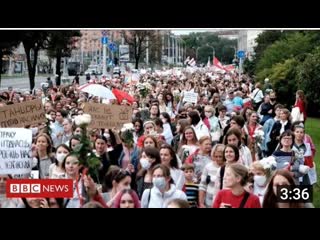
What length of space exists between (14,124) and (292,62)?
2.97 metres

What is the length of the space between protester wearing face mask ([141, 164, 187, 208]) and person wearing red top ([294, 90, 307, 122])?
5.01 ft

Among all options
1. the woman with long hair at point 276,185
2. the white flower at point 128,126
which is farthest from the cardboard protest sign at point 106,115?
the woman with long hair at point 276,185

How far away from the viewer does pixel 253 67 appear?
13.0 m

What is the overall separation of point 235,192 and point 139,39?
190 centimetres

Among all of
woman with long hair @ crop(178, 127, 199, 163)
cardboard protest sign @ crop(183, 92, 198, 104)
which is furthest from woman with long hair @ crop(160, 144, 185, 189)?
cardboard protest sign @ crop(183, 92, 198, 104)

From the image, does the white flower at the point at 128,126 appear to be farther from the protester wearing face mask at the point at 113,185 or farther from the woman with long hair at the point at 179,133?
the protester wearing face mask at the point at 113,185

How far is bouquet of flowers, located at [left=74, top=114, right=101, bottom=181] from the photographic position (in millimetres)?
11867

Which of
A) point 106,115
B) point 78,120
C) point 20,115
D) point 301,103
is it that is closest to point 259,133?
point 301,103

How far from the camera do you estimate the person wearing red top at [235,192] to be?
11.3 meters

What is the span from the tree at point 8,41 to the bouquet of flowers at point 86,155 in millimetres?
977

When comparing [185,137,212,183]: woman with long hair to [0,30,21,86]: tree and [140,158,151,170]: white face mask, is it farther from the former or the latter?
[0,30,21,86]: tree

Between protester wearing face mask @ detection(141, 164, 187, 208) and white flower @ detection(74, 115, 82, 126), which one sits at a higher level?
white flower @ detection(74, 115, 82, 126)
